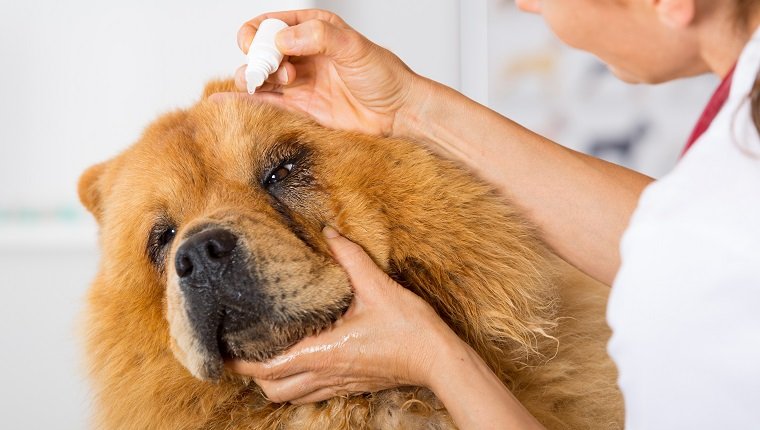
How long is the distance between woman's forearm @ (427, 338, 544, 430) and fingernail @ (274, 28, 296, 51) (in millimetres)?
593

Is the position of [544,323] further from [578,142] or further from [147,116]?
[147,116]

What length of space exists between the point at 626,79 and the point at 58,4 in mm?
2358

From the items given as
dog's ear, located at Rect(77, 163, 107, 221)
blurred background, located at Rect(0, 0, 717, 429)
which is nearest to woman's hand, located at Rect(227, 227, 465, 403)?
dog's ear, located at Rect(77, 163, 107, 221)

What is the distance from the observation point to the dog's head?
1.26 meters

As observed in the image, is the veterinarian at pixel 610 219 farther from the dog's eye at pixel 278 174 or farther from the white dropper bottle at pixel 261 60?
the dog's eye at pixel 278 174

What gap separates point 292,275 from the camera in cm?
127

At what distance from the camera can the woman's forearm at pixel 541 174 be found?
1489 mm

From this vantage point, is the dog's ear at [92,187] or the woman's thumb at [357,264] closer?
the woman's thumb at [357,264]

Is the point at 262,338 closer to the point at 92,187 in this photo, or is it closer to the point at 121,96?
the point at 92,187

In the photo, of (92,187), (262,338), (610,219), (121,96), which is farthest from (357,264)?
(121,96)

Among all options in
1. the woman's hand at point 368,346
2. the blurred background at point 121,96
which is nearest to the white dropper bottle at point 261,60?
the woman's hand at point 368,346

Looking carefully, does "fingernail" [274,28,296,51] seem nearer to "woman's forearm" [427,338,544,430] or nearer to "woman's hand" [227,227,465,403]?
"woman's hand" [227,227,465,403]

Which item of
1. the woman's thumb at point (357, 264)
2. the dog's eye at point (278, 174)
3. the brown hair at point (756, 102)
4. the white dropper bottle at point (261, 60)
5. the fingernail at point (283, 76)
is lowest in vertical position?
the woman's thumb at point (357, 264)

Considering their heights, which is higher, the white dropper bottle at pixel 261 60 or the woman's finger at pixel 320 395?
the white dropper bottle at pixel 261 60
